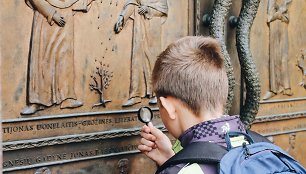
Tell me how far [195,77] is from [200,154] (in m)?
0.27

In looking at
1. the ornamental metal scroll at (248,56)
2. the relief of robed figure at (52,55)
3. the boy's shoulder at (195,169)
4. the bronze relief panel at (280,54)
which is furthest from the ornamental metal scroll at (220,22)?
the boy's shoulder at (195,169)

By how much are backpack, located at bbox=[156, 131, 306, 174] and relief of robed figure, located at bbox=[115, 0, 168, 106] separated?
120 cm

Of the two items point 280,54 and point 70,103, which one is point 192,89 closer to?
point 70,103

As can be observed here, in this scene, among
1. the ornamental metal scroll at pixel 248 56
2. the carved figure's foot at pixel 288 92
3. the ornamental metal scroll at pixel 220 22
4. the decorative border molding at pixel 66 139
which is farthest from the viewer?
the carved figure's foot at pixel 288 92

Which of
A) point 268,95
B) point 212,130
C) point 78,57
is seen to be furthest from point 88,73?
point 268,95

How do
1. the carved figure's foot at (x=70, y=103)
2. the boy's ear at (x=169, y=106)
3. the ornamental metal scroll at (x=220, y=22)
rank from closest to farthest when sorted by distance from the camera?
1. the boy's ear at (x=169, y=106)
2. the carved figure's foot at (x=70, y=103)
3. the ornamental metal scroll at (x=220, y=22)

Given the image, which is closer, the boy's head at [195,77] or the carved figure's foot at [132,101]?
the boy's head at [195,77]

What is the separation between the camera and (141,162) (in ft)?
9.38

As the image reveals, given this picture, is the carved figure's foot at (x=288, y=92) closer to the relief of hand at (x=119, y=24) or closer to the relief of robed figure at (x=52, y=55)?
the relief of hand at (x=119, y=24)

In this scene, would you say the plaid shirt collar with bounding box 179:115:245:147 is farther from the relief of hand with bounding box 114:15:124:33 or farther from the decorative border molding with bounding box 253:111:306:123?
the decorative border molding with bounding box 253:111:306:123

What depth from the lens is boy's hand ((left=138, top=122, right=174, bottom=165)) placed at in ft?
7.23

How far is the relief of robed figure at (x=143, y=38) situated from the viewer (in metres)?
2.76

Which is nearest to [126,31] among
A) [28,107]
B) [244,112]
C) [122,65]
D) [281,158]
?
[122,65]

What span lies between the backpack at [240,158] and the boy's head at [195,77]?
147 millimetres
